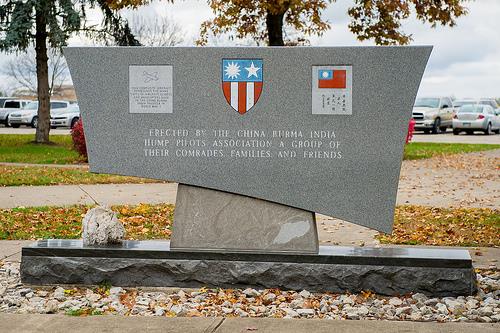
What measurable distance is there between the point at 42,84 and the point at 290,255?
24880 millimetres

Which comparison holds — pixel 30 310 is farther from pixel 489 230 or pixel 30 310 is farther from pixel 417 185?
pixel 417 185

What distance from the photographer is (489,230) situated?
10812 millimetres

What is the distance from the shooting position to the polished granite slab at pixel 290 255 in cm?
730

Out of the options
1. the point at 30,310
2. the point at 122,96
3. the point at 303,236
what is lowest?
the point at 30,310

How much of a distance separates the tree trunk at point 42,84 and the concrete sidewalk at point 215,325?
24.8 meters

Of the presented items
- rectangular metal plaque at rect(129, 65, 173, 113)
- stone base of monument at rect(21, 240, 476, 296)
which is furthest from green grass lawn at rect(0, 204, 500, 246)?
rectangular metal plaque at rect(129, 65, 173, 113)

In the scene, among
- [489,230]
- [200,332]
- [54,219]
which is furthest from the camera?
[54,219]

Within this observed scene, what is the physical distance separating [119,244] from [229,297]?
4.13ft

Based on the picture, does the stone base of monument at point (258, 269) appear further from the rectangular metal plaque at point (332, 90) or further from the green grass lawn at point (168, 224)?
the green grass lawn at point (168, 224)

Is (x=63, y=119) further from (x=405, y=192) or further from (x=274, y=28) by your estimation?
(x=405, y=192)

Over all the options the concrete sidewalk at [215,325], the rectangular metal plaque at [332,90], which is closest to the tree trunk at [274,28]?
the rectangular metal plaque at [332,90]

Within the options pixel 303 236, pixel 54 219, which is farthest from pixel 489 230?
pixel 54 219

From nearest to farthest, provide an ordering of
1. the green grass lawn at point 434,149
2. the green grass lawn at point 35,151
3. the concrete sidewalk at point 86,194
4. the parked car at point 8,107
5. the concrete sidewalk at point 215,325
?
1. the concrete sidewalk at point 215,325
2. the concrete sidewalk at point 86,194
3. the green grass lawn at point 35,151
4. the green grass lawn at point 434,149
5. the parked car at point 8,107

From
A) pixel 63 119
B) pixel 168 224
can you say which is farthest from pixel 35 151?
pixel 63 119
